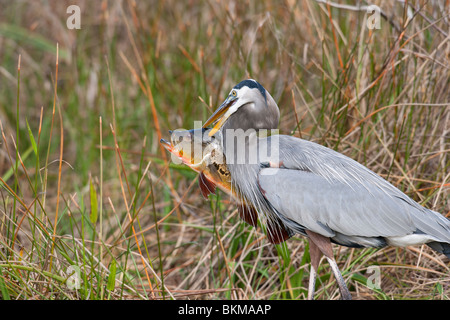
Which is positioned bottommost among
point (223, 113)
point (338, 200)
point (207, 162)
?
point (338, 200)

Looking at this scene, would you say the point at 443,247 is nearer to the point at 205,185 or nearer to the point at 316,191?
the point at 316,191

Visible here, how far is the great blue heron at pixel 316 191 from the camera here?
2.36 metres

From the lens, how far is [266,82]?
4.05 metres

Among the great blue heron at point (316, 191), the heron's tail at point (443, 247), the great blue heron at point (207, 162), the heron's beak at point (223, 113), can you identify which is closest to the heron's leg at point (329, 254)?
the great blue heron at point (316, 191)

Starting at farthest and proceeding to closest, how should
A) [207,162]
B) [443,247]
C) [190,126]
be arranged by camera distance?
[190,126]
[207,162]
[443,247]

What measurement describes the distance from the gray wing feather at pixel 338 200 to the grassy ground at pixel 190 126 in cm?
35

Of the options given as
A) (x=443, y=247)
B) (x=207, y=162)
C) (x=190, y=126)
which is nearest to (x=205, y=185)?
(x=207, y=162)

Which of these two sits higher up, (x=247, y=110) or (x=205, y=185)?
(x=247, y=110)

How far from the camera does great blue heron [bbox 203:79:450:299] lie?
2359 mm

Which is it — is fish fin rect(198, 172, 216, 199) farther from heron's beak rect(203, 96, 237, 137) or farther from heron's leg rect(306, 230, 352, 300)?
heron's leg rect(306, 230, 352, 300)

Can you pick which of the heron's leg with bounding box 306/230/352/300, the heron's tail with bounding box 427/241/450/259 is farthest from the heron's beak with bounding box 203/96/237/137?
the heron's tail with bounding box 427/241/450/259

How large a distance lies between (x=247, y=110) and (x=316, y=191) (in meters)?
0.44

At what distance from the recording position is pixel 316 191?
2426 mm
